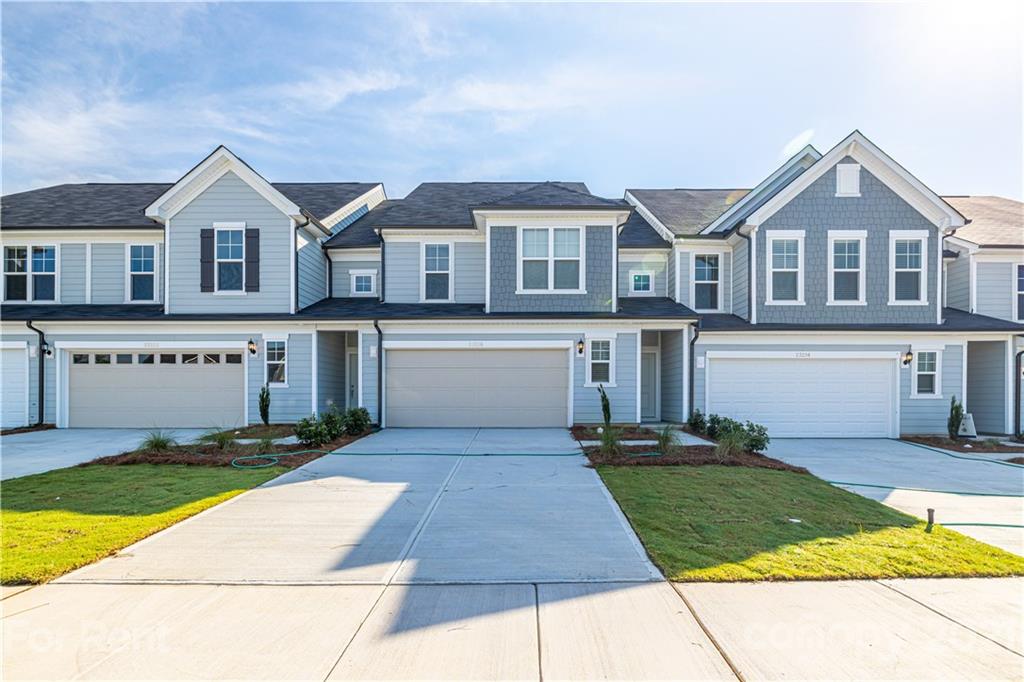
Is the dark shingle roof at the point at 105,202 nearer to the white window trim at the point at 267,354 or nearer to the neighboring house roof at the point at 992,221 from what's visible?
the white window trim at the point at 267,354

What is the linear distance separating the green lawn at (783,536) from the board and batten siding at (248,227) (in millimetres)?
11239

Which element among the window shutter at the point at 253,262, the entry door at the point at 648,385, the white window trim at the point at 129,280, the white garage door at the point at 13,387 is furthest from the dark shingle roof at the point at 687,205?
the white garage door at the point at 13,387

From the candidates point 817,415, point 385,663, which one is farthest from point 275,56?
point 817,415

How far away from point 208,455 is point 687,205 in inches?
636

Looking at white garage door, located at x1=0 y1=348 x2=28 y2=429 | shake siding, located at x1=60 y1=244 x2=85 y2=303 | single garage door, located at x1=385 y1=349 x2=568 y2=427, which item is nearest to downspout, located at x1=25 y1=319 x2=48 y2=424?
white garage door, located at x1=0 y1=348 x2=28 y2=429

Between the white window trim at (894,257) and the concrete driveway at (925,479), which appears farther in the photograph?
the white window trim at (894,257)

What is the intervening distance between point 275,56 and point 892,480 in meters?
14.5

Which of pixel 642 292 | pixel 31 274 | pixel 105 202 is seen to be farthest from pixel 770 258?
pixel 31 274

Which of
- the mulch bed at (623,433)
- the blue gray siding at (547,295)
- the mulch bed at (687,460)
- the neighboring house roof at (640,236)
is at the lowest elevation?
the mulch bed at (623,433)

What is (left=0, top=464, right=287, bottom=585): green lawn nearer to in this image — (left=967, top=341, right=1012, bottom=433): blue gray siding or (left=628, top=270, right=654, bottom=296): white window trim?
(left=628, top=270, right=654, bottom=296): white window trim

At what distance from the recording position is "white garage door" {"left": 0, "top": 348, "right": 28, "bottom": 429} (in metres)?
15.6

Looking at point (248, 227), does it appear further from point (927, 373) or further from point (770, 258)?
point (927, 373)

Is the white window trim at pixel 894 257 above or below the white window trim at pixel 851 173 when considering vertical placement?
below

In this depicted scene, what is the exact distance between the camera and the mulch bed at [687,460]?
33.4 ft
